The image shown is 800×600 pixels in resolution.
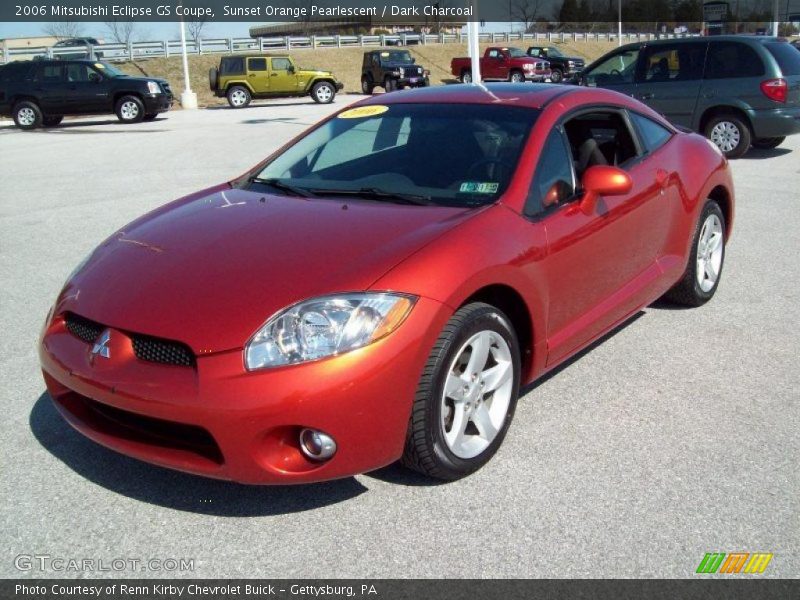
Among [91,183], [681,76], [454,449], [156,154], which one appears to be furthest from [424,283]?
[156,154]

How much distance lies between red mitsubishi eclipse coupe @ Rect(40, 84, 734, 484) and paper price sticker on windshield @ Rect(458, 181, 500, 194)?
0.03ft

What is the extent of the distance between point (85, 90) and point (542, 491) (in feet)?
75.5

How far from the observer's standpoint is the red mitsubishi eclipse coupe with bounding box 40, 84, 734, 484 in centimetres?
295

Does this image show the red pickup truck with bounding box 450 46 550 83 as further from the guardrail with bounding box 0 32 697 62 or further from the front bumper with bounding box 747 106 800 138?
the front bumper with bounding box 747 106 800 138

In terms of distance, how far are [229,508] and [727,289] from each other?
4.23m

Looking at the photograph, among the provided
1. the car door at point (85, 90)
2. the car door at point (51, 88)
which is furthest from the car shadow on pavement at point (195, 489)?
the car door at point (51, 88)

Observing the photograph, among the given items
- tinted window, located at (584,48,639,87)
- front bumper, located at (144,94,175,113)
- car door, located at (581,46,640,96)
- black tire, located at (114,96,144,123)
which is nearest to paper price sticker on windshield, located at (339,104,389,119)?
car door, located at (581,46,640,96)

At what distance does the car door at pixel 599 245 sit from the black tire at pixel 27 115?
2184 cm

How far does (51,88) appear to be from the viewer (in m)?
23.3

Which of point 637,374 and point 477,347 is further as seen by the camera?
point 637,374

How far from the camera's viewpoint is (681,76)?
42.5ft

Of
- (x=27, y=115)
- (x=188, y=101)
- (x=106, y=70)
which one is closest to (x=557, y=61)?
(x=188, y=101)
